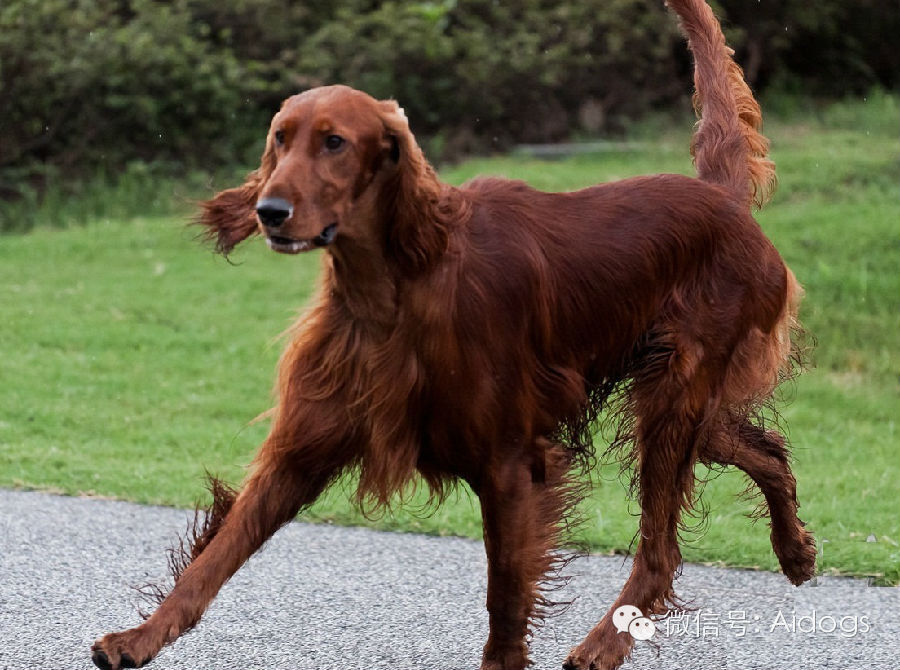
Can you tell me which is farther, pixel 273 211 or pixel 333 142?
pixel 333 142

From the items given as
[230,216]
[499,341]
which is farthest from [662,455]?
[230,216]

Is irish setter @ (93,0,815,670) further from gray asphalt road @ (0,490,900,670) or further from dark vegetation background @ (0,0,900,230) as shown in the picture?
dark vegetation background @ (0,0,900,230)

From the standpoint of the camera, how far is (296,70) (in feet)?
41.0

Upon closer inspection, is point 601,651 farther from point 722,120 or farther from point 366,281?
point 722,120

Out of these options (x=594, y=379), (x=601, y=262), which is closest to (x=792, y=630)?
(x=594, y=379)

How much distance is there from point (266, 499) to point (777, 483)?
189 centimetres

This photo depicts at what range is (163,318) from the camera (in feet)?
30.2

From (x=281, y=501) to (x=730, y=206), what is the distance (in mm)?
1570

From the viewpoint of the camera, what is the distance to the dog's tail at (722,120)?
4328 mm

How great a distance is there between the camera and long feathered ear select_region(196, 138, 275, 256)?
340 cm

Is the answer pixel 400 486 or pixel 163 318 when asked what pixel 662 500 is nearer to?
pixel 400 486

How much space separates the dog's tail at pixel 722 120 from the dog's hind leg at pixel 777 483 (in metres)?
0.76

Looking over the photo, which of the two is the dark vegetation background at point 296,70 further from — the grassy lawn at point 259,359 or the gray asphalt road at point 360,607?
the gray asphalt road at point 360,607

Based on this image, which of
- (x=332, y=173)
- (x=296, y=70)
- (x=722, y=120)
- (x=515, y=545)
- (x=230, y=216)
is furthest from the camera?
(x=296, y=70)
